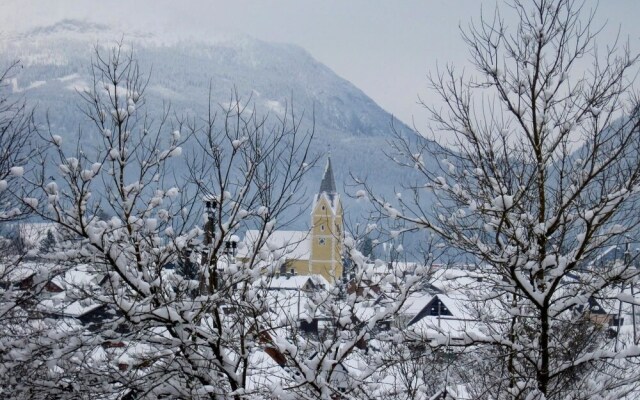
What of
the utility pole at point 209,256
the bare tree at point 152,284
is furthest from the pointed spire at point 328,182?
the bare tree at point 152,284

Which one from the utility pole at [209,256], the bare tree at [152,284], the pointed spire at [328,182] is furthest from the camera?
the pointed spire at [328,182]

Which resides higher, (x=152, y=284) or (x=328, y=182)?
(x=328, y=182)

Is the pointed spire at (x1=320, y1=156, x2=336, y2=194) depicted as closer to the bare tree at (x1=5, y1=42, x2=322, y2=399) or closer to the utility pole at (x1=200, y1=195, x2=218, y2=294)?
the utility pole at (x1=200, y1=195, x2=218, y2=294)

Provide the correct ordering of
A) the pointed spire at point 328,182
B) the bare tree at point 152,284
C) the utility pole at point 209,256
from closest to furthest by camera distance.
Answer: the bare tree at point 152,284 < the utility pole at point 209,256 < the pointed spire at point 328,182

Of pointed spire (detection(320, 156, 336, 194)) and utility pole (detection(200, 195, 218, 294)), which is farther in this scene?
pointed spire (detection(320, 156, 336, 194))

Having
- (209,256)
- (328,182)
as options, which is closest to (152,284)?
(209,256)

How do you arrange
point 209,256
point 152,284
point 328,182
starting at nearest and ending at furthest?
point 152,284, point 209,256, point 328,182

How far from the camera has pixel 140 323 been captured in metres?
5.63

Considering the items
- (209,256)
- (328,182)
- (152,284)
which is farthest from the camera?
(328,182)

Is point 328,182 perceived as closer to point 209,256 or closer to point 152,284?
point 209,256

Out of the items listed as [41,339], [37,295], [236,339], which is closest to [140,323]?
[236,339]

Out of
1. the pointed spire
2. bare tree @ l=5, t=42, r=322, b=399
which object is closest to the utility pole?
bare tree @ l=5, t=42, r=322, b=399

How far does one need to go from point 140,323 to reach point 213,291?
3.16 feet

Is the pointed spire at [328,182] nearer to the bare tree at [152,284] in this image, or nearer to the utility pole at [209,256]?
the utility pole at [209,256]
